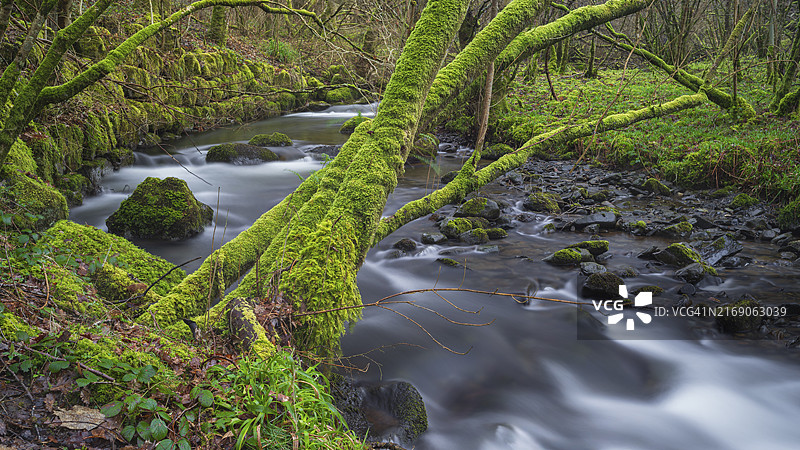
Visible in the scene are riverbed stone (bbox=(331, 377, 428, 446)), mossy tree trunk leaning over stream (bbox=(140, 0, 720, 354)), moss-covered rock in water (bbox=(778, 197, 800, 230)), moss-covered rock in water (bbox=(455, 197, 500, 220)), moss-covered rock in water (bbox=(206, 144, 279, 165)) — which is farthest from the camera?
moss-covered rock in water (bbox=(206, 144, 279, 165))

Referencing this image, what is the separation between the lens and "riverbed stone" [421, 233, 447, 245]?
7859 mm

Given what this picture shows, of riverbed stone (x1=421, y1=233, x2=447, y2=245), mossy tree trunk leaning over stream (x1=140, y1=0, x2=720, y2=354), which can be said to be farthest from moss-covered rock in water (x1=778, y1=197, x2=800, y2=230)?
mossy tree trunk leaning over stream (x1=140, y1=0, x2=720, y2=354)

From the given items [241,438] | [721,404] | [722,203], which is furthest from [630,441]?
[722,203]

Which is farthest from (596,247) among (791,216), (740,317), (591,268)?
(791,216)

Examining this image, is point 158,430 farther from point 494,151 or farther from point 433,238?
point 494,151

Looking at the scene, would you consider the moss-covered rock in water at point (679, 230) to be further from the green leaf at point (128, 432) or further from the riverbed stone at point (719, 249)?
the green leaf at point (128, 432)

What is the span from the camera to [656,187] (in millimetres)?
9758

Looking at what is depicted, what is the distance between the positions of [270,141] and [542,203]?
7706 mm

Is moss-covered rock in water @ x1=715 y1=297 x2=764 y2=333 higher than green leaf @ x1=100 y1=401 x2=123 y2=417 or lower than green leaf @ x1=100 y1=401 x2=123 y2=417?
lower

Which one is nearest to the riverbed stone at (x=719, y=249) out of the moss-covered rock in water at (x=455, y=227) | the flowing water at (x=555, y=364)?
the flowing water at (x=555, y=364)

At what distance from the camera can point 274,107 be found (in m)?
17.5

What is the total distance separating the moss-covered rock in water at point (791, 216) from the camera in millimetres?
7562

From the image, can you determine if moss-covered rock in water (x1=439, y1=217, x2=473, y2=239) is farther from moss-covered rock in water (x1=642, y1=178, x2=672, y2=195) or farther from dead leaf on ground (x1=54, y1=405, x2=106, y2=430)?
dead leaf on ground (x1=54, y1=405, x2=106, y2=430)

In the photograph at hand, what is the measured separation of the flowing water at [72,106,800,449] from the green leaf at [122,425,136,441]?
153 cm
